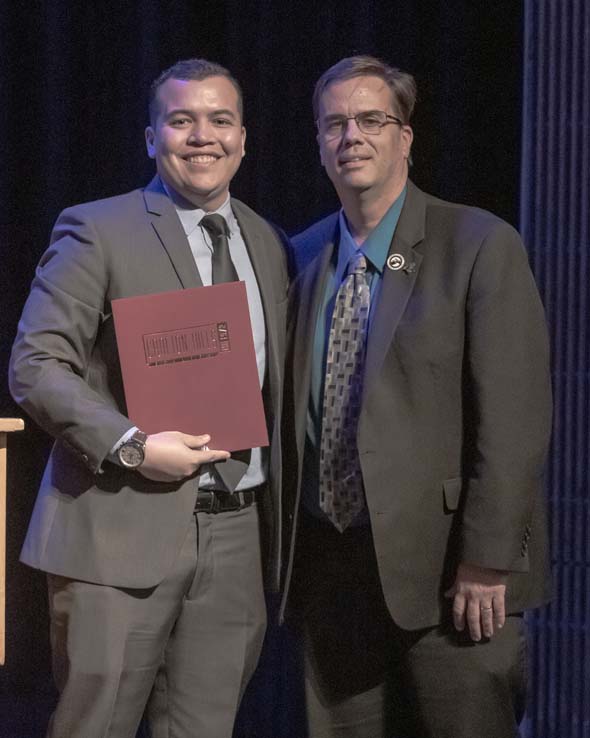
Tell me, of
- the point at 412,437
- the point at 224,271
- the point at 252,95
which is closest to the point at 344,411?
the point at 412,437

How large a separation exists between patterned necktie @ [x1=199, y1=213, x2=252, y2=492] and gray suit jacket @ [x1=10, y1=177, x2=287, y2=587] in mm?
56

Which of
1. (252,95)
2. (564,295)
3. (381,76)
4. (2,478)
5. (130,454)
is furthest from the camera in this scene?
(252,95)

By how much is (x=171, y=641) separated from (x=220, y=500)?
0.29m

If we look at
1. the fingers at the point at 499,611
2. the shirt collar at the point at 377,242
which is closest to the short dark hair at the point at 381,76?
the shirt collar at the point at 377,242

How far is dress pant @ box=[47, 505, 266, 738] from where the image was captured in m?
1.88

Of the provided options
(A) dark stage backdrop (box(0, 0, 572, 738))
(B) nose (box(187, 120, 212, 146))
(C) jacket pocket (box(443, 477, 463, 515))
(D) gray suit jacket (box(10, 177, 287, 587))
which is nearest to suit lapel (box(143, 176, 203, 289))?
(D) gray suit jacket (box(10, 177, 287, 587))

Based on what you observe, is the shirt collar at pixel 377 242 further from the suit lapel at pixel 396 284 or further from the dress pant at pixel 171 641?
the dress pant at pixel 171 641

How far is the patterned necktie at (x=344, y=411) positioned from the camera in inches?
76.2

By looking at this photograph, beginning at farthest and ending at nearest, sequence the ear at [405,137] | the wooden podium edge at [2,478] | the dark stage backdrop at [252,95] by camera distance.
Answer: the dark stage backdrop at [252,95] → the ear at [405,137] → the wooden podium edge at [2,478]

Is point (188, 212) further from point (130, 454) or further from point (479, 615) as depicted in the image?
point (479, 615)

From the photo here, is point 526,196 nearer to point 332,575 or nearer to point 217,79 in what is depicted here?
point 217,79

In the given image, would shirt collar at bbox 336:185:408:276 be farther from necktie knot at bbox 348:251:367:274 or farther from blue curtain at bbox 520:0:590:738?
blue curtain at bbox 520:0:590:738

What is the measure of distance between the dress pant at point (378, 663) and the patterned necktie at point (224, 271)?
202mm

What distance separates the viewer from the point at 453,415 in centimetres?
192
